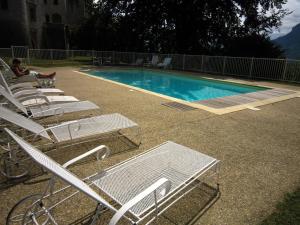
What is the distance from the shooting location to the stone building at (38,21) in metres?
29.2

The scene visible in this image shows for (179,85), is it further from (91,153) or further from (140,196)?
(140,196)

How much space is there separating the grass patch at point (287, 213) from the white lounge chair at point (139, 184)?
67 centimetres

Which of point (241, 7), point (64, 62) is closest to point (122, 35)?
point (64, 62)

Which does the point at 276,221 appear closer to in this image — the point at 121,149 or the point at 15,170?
the point at 121,149

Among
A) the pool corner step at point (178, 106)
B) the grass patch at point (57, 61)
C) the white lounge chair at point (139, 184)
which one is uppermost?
the grass patch at point (57, 61)

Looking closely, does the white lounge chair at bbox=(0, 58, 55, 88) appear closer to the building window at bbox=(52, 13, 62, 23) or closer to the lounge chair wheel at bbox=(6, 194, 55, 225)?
the lounge chair wheel at bbox=(6, 194, 55, 225)

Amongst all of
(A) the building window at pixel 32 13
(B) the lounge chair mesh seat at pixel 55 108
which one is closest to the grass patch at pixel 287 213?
(B) the lounge chair mesh seat at pixel 55 108

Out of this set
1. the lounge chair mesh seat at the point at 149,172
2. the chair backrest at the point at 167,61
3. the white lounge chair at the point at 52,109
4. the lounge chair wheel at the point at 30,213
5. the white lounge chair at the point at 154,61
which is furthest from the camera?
the white lounge chair at the point at 154,61

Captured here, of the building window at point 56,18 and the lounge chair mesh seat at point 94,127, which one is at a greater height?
the building window at point 56,18

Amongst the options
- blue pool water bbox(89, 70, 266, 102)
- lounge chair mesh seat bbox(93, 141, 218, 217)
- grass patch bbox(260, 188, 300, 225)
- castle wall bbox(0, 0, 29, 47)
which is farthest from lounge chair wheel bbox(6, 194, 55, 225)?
castle wall bbox(0, 0, 29, 47)

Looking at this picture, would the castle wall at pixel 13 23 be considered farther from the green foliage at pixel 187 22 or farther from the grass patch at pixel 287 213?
the grass patch at pixel 287 213

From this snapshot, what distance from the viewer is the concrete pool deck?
2.75 metres

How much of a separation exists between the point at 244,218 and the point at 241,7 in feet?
75.3

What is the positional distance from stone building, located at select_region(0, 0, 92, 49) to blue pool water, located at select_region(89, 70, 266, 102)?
19.2 metres
